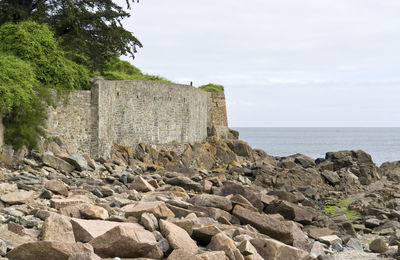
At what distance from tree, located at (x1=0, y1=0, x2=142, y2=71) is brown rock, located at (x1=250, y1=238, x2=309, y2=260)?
1436 cm

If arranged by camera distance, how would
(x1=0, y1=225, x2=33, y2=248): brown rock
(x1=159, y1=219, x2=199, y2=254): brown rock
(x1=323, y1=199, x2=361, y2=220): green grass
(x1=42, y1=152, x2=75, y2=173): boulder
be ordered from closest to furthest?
(x1=0, y1=225, x2=33, y2=248): brown rock < (x1=159, y1=219, x2=199, y2=254): brown rock < (x1=42, y1=152, x2=75, y2=173): boulder < (x1=323, y1=199, x2=361, y2=220): green grass

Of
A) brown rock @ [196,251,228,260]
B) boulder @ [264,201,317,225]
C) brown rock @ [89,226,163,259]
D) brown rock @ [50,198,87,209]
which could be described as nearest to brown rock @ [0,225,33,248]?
brown rock @ [89,226,163,259]

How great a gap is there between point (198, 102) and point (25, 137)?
45.9ft

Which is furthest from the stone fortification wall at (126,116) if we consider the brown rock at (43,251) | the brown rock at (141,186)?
the brown rock at (43,251)

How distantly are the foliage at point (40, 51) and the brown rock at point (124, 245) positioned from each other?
1195cm

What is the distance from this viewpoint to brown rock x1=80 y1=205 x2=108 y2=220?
862 cm

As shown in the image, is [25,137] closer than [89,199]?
No

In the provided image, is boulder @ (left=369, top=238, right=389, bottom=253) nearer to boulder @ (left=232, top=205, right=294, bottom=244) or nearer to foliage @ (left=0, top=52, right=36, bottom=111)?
boulder @ (left=232, top=205, right=294, bottom=244)

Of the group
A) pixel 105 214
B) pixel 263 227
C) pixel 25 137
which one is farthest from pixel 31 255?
pixel 25 137

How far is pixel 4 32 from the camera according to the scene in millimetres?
18016

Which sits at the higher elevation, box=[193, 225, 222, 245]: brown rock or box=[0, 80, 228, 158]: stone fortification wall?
box=[0, 80, 228, 158]: stone fortification wall

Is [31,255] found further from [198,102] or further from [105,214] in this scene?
[198,102]

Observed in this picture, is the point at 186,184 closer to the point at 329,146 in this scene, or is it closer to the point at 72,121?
the point at 72,121

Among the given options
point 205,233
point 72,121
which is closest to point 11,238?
point 205,233
